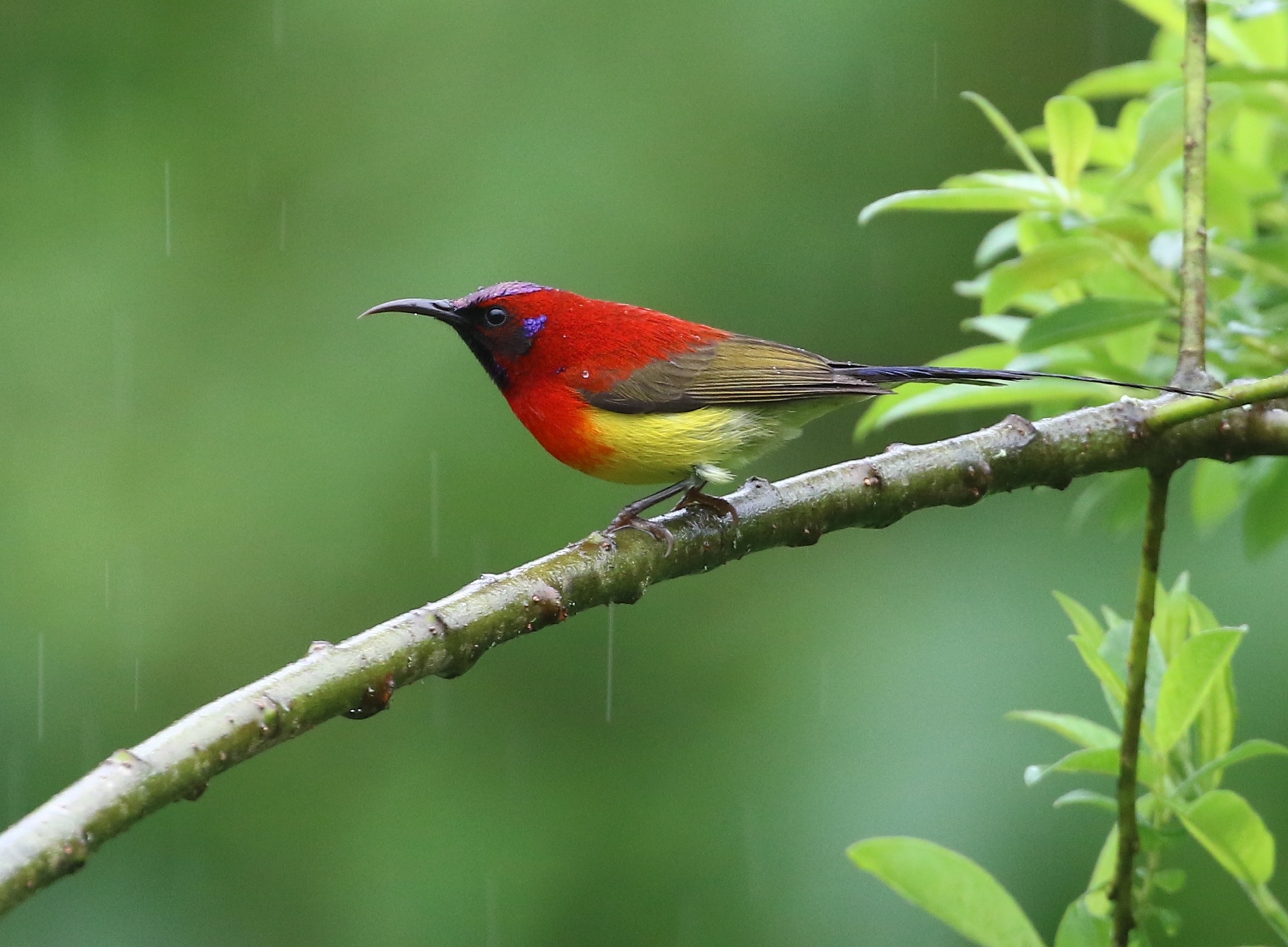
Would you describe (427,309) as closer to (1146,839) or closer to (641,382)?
(641,382)

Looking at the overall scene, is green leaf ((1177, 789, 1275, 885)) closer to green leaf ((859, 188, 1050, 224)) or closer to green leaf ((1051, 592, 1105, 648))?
green leaf ((1051, 592, 1105, 648))

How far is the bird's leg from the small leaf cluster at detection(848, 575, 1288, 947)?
0.55 metres

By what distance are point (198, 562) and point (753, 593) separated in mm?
2197

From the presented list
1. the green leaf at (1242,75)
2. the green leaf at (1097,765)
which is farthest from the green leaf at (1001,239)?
the green leaf at (1097,765)

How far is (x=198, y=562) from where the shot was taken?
5.84m

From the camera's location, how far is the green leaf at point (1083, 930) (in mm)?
1819

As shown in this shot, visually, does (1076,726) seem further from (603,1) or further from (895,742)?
(603,1)

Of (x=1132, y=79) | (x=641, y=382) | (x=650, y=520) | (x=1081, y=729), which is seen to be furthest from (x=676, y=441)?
(x=1081, y=729)

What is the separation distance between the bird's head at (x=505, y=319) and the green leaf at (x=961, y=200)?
1150 millimetres

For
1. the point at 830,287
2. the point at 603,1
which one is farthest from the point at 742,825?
the point at 603,1

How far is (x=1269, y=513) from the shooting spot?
2494 millimetres

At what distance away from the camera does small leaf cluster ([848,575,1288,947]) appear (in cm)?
182

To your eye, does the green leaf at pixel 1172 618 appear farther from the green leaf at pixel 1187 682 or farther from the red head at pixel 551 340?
the red head at pixel 551 340

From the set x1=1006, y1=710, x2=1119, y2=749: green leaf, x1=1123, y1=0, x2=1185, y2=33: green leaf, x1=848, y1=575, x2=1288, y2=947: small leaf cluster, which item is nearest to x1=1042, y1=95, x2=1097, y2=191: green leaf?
x1=1123, y1=0, x2=1185, y2=33: green leaf
